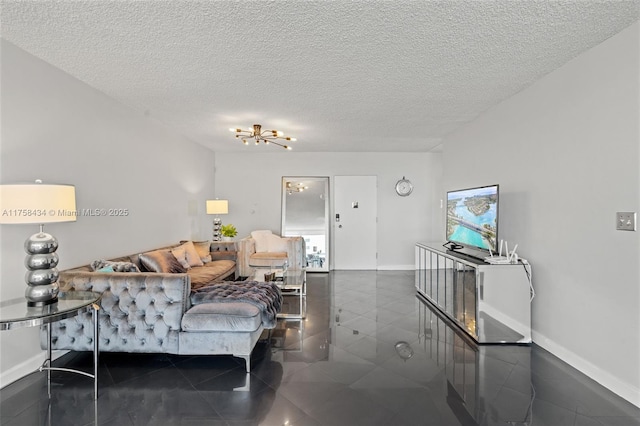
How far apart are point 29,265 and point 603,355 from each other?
4.07 metres

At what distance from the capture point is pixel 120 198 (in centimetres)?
362

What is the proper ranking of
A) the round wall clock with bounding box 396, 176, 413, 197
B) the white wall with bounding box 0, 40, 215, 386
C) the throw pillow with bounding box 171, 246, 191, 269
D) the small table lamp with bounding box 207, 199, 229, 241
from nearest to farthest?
1. the white wall with bounding box 0, 40, 215, 386
2. the throw pillow with bounding box 171, 246, 191, 269
3. the small table lamp with bounding box 207, 199, 229, 241
4. the round wall clock with bounding box 396, 176, 413, 197

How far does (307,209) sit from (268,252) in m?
1.31

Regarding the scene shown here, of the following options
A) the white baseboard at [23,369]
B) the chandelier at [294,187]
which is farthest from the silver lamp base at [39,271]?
the chandelier at [294,187]

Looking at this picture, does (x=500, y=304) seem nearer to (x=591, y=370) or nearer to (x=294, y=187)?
(x=591, y=370)

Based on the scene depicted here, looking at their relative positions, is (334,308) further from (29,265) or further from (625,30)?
(625,30)

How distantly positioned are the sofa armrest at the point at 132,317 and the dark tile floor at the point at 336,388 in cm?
20

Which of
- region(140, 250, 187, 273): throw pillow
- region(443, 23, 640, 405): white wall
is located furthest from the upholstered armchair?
region(443, 23, 640, 405): white wall

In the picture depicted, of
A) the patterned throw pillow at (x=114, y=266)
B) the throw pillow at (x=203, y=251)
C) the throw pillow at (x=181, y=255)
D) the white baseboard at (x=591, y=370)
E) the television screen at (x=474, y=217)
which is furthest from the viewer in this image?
the throw pillow at (x=203, y=251)

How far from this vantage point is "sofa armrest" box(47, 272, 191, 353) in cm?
252

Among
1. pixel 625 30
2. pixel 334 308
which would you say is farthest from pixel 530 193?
pixel 334 308

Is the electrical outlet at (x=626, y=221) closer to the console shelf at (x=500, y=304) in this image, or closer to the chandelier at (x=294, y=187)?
the console shelf at (x=500, y=304)

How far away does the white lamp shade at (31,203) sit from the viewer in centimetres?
192

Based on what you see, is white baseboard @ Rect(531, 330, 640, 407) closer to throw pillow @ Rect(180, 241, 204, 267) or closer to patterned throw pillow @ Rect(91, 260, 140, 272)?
patterned throw pillow @ Rect(91, 260, 140, 272)
